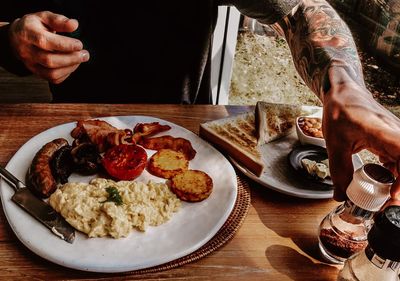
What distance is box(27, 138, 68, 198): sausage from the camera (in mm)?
1182

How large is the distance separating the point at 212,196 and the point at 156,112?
0.63 meters

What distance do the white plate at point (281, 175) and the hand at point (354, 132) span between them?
13cm

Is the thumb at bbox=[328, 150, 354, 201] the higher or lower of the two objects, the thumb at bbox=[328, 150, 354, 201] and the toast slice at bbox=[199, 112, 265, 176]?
the higher

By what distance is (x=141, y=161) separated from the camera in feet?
4.41

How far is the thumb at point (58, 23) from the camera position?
1356mm

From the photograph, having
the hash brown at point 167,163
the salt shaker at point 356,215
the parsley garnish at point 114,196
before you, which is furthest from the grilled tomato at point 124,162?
the salt shaker at point 356,215

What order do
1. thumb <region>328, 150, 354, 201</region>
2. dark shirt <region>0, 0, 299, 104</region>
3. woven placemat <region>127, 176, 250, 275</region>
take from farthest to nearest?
dark shirt <region>0, 0, 299, 104</region> → thumb <region>328, 150, 354, 201</region> → woven placemat <region>127, 176, 250, 275</region>

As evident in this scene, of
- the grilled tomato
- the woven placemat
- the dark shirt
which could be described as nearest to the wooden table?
the woven placemat

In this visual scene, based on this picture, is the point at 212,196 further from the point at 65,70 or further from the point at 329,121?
the point at 65,70

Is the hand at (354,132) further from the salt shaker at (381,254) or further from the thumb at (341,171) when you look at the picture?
the salt shaker at (381,254)

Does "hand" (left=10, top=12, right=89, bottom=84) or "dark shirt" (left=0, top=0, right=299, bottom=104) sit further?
"dark shirt" (left=0, top=0, right=299, bottom=104)

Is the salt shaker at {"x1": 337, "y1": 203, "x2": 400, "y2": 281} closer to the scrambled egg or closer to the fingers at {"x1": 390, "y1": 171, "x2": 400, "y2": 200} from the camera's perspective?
the fingers at {"x1": 390, "y1": 171, "x2": 400, "y2": 200}

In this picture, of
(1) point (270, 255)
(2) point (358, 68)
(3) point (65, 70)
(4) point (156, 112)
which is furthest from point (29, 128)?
(2) point (358, 68)

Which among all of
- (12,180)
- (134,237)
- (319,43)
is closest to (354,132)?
(319,43)
